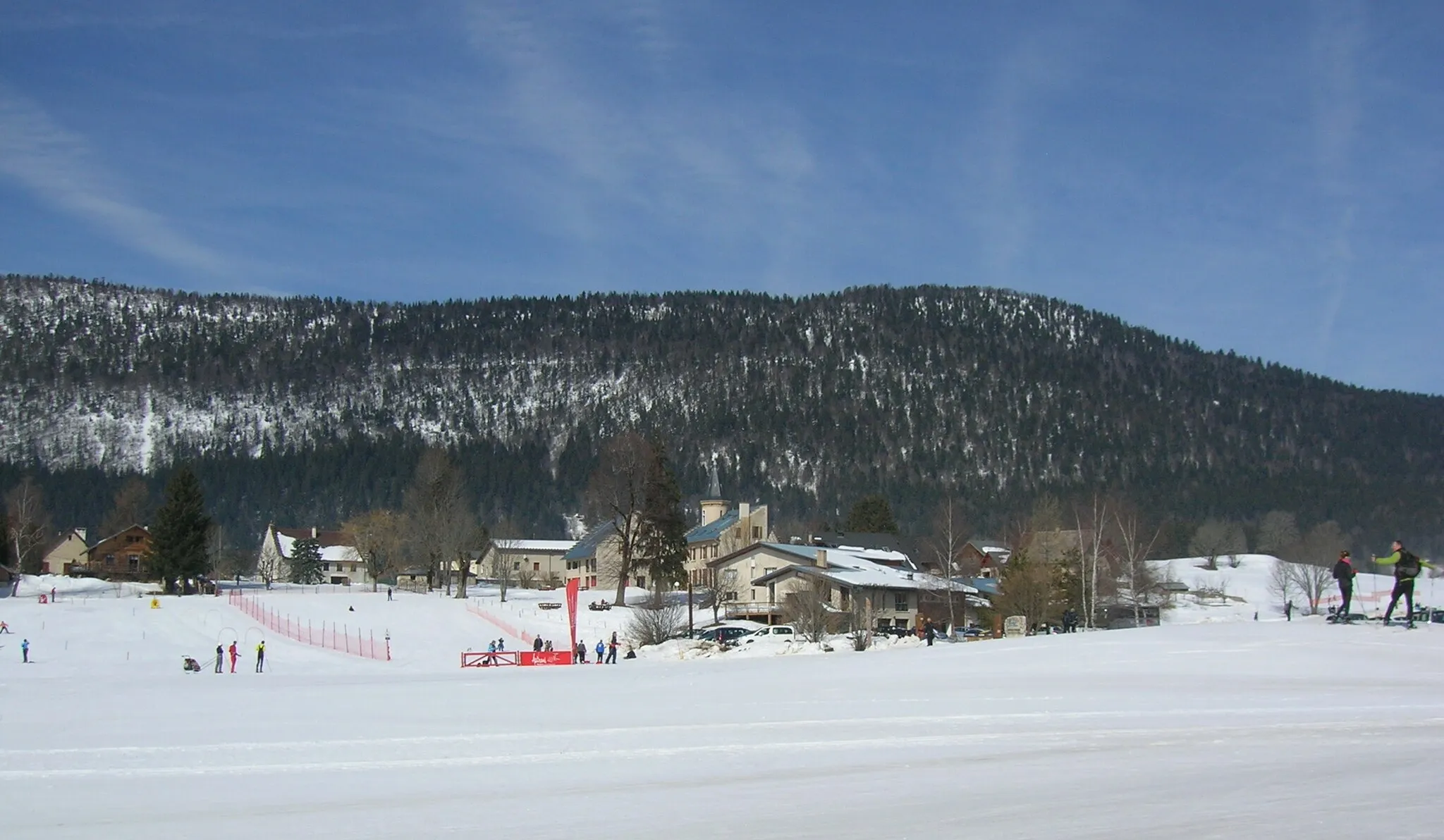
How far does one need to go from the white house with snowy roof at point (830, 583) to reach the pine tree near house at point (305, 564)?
141ft

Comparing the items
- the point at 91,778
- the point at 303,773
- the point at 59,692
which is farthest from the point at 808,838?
the point at 59,692

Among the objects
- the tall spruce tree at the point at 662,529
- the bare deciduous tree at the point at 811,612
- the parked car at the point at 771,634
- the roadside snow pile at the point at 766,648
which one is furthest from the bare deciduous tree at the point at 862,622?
the tall spruce tree at the point at 662,529

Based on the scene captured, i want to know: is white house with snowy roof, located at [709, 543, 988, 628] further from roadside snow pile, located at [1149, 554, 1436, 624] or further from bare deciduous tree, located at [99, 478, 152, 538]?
bare deciduous tree, located at [99, 478, 152, 538]

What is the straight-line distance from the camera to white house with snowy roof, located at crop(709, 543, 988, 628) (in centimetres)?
7662

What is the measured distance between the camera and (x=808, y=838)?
10.9 m

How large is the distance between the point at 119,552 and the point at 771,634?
87450 millimetres

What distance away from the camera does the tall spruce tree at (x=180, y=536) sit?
78750 mm

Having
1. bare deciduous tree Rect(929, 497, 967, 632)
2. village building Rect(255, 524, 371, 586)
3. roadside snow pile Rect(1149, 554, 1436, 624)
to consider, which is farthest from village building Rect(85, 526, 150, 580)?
roadside snow pile Rect(1149, 554, 1436, 624)

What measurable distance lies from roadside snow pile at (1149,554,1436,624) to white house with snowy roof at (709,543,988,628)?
15909 millimetres

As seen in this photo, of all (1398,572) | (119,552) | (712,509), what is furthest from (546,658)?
(119,552)

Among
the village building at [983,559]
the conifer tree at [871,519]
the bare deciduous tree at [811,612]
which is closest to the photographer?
the bare deciduous tree at [811,612]

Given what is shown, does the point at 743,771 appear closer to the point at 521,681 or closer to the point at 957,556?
the point at 521,681

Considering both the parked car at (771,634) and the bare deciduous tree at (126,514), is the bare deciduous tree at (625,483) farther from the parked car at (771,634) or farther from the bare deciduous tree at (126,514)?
the bare deciduous tree at (126,514)

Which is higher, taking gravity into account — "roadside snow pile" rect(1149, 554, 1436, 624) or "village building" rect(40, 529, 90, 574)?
"village building" rect(40, 529, 90, 574)
